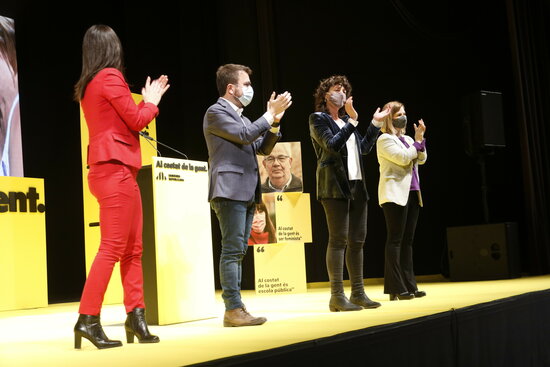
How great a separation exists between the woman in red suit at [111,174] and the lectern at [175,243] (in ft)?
2.84

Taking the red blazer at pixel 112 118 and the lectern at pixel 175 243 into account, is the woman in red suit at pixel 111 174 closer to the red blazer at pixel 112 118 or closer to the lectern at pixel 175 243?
the red blazer at pixel 112 118

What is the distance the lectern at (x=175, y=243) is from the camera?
3668 millimetres

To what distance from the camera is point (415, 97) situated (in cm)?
725

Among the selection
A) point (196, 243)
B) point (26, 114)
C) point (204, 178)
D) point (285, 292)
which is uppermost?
point (26, 114)

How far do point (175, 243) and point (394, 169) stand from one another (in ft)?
4.96

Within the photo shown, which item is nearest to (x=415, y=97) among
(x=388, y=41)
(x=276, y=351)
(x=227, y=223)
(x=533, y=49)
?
(x=388, y=41)

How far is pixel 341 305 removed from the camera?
3840 mm

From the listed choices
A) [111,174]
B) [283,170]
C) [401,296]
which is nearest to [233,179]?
[111,174]

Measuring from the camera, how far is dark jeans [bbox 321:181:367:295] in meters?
3.82

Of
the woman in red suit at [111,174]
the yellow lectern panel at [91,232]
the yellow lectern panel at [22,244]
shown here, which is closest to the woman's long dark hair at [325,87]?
the woman in red suit at [111,174]

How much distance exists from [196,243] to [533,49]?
4.74 meters

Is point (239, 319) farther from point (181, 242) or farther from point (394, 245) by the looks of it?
point (394, 245)

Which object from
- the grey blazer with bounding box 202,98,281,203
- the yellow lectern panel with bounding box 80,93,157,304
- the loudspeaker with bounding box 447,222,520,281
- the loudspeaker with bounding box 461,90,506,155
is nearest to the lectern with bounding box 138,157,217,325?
the grey blazer with bounding box 202,98,281,203

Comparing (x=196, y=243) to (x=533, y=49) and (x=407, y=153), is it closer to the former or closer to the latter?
(x=407, y=153)
